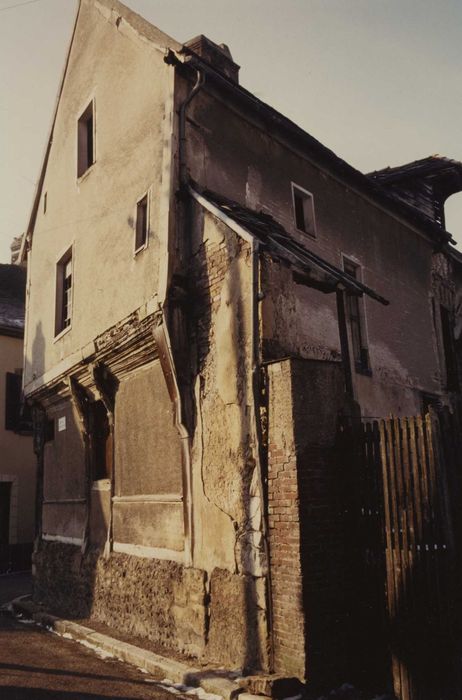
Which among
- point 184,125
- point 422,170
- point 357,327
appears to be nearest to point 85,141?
point 184,125

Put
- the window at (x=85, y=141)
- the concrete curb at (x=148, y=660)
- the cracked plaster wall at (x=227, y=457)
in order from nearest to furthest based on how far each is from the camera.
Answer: the concrete curb at (x=148, y=660) → the cracked plaster wall at (x=227, y=457) → the window at (x=85, y=141)

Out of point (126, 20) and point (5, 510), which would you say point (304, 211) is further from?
point (5, 510)

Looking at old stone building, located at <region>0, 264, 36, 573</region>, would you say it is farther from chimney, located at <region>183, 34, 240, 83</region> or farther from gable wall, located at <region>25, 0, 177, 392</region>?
chimney, located at <region>183, 34, 240, 83</region>

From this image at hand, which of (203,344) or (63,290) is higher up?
(63,290)

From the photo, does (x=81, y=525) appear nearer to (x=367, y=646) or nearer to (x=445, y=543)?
(x=367, y=646)

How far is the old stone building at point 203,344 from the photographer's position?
577 centimetres

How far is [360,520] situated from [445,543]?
2.91 feet

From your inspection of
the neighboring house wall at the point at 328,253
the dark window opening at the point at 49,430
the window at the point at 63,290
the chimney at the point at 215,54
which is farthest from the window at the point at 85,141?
the dark window opening at the point at 49,430

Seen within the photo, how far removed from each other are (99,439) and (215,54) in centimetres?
729

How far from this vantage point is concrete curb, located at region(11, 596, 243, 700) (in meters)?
5.48

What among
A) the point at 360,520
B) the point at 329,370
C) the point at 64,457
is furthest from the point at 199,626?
the point at 64,457

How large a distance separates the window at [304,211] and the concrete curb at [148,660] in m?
7.04

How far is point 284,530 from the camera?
559cm

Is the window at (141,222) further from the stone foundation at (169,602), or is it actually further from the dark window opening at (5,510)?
the dark window opening at (5,510)
